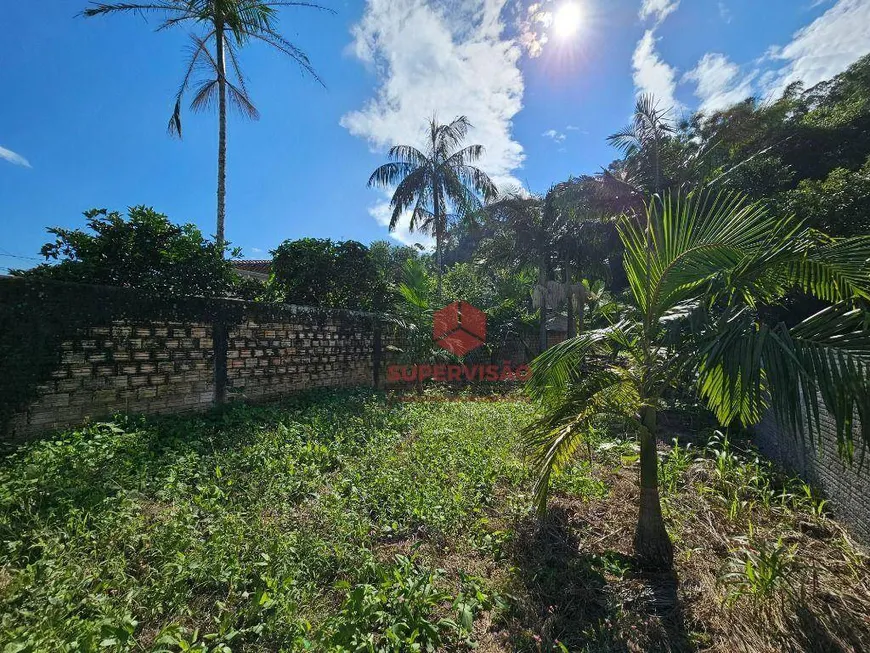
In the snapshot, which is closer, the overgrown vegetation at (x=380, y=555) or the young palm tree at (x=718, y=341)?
the young palm tree at (x=718, y=341)

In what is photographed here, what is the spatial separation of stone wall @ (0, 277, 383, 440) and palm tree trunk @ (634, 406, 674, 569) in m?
4.80

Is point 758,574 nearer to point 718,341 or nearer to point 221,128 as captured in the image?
point 718,341

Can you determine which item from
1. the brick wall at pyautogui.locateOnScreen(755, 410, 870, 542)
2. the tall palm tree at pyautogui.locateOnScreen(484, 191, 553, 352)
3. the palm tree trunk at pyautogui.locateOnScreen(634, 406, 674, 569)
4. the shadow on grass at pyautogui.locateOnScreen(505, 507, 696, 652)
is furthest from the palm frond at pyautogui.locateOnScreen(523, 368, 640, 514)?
the tall palm tree at pyautogui.locateOnScreen(484, 191, 553, 352)

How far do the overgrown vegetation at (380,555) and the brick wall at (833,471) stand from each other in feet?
0.49

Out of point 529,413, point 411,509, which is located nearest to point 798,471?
point 529,413

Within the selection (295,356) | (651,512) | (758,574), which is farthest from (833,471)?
(295,356)

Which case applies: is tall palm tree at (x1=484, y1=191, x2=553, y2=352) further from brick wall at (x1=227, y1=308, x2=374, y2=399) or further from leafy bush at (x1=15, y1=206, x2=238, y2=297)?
leafy bush at (x1=15, y1=206, x2=238, y2=297)

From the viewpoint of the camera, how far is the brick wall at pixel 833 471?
2518 millimetres

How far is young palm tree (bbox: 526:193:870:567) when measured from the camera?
1.44 meters

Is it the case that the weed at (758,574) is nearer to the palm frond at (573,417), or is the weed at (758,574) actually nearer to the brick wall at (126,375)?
the palm frond at (573,417)

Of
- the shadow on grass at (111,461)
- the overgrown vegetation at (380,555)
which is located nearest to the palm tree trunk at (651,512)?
the overgrown vegetation at (380,555)

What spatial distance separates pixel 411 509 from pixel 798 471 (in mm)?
3890

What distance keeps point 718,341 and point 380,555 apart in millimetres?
2362

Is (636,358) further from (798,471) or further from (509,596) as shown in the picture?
(798,471)
